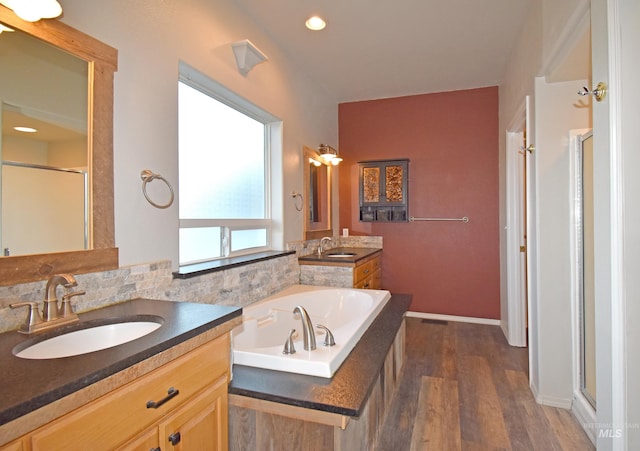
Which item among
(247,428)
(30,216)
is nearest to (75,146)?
(30,216)

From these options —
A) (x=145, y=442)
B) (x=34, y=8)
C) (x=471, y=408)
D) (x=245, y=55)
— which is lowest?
(x=471, y=408)

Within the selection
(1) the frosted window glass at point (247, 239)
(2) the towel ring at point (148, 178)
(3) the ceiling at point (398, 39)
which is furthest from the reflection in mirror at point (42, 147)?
(3) the ceiling at point (398, 39)

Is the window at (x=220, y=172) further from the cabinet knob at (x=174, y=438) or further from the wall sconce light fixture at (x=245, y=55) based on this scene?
the cabinet knob at (x=174, y=438)

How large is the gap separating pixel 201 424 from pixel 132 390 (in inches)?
14.6

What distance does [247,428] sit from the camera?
1368mm

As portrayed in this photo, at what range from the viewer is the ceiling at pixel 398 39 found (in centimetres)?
243

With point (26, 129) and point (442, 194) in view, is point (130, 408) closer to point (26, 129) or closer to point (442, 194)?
point (26, 129)

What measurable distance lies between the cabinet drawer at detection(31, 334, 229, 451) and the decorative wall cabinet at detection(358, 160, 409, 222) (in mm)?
3193

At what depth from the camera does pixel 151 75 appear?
1672 mm

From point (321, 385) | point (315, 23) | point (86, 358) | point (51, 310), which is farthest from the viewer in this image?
point (315, 23)

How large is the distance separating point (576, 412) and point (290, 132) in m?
2.94

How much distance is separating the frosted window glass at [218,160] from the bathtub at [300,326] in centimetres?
75

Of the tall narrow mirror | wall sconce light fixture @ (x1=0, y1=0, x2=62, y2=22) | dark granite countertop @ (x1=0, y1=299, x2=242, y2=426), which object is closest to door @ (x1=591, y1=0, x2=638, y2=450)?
the tall narrow mirror

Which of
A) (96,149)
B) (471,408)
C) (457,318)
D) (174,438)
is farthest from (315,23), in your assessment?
(457,318)
